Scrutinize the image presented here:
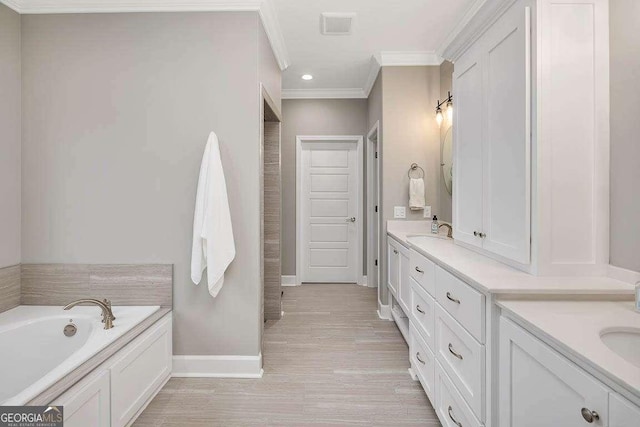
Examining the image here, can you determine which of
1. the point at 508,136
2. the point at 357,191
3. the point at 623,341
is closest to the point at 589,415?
the point at 623,341

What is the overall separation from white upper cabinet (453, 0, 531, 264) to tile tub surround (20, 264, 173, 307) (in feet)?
6.71

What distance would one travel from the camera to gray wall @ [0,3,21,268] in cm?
212

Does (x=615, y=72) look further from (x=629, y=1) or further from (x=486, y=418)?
(x=486, y=418)

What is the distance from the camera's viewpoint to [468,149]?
6.47ft

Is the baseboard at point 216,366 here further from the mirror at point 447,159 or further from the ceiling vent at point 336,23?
the ceiling vent at point 336,23

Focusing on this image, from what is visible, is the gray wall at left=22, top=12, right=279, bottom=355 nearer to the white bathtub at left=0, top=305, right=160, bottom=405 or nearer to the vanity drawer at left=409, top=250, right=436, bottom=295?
the white bathtub at left=0, top=305, right=160, bottom=405

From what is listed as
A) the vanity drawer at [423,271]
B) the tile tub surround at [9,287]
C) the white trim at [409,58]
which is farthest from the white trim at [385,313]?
the tile tub surround at [9,287]

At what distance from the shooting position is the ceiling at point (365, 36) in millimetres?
2454

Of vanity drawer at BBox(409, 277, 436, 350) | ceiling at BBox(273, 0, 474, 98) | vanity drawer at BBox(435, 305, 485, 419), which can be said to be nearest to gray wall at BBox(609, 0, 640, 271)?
vanity drawer at BBox(435, 305, 485, 419)

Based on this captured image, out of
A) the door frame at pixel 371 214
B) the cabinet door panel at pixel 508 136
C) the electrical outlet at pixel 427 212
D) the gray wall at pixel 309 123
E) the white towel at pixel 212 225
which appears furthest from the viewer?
the gray wall at pixel 309 123

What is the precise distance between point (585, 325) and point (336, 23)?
265 cm

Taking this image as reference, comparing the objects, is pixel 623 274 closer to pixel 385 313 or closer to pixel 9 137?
pixel 385 313

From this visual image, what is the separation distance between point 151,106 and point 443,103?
2.52 metres

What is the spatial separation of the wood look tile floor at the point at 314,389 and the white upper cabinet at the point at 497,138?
1.09 meters
